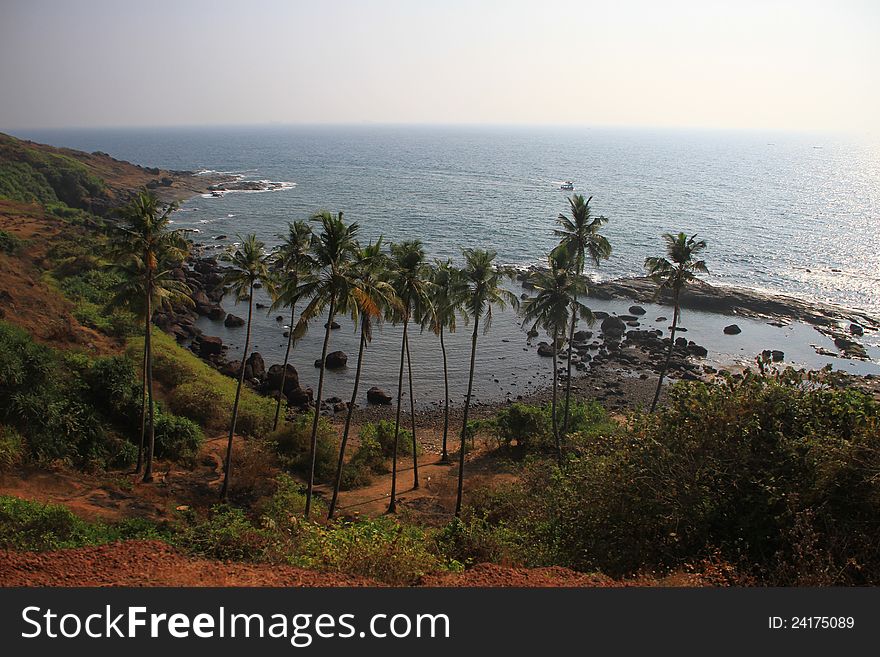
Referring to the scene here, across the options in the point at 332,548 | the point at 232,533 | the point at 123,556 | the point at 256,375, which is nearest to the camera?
the point at 123,556

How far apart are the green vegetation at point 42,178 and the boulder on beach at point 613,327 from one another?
8639cm

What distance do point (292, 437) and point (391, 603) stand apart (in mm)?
22986

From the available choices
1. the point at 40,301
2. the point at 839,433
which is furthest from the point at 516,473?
the point at 40,301

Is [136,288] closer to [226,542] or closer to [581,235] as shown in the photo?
[226,542]

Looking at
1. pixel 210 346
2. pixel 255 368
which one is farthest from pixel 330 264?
pixel 210 346

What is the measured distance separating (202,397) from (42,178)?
87892mm

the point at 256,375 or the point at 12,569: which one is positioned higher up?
the point at 12,569

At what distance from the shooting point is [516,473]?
3203 cm

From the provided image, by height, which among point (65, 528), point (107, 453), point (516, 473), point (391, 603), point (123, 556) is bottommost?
point (516, 473)

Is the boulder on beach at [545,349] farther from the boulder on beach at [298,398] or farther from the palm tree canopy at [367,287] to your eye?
the palm tree canopy at [367,287]

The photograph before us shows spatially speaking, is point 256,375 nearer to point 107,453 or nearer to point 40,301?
point 40,301

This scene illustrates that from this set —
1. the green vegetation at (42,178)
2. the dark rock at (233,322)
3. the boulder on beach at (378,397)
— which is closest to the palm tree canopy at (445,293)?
the boulder on beach at (378,397)

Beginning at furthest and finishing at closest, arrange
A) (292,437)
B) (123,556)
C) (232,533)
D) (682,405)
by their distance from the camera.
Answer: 1. (292,437)
2. (682,405)
3. (232,533)
4. (123,556)

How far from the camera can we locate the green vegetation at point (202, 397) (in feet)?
110
